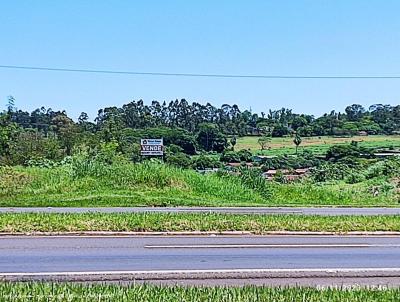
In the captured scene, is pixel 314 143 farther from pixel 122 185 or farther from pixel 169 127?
pixel 122 185

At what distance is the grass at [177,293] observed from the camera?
795 cm

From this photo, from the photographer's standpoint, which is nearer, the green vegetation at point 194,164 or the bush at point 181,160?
the green vegetation at point 194,164

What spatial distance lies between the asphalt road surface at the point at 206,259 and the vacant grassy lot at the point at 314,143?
43443 millimetres

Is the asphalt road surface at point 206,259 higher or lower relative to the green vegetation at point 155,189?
lower

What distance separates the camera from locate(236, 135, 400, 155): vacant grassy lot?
60.8 meters

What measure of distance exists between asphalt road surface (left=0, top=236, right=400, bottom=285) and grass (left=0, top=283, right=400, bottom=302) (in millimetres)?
1285

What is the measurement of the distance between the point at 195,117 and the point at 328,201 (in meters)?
57.3

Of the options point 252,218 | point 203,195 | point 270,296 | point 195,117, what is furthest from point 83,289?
point 195,117

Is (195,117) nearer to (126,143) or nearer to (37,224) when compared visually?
(126,143)

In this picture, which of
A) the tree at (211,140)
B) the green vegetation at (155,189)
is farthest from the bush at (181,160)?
the tree at (211,140)

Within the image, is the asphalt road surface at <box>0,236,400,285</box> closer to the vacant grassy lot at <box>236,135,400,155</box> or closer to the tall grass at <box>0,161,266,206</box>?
the tall grass at <box>0,161,266,206</box>

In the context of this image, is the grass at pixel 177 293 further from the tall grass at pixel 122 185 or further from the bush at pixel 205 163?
the bush at pixel 205 163

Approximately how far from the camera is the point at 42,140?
5031 centimetres

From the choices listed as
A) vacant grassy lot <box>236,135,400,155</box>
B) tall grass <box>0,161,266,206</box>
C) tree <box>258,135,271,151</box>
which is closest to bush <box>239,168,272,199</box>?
tall grass <box>0,161,266,206</box>
